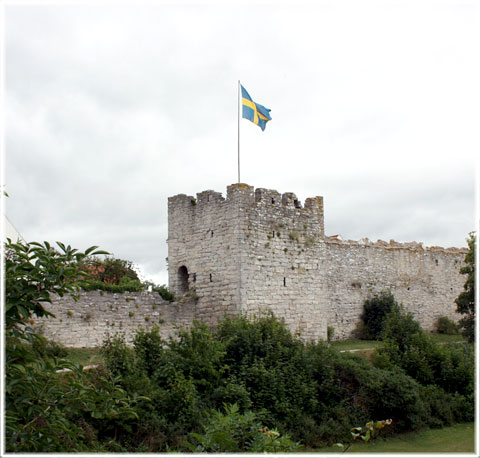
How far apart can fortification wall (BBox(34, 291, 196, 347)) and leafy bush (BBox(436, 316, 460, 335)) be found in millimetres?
17689

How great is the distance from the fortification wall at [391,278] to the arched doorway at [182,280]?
25.7 feet

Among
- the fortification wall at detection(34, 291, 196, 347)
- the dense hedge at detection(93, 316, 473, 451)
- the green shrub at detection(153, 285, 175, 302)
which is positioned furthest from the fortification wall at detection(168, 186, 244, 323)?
the dense hedge at detection(93, 316, 473, 451)

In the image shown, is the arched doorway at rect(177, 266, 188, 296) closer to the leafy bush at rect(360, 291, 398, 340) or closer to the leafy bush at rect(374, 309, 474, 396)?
the leafy bush at rect(374, 309, 474, 396)

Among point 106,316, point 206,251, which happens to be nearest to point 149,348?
point 106,316

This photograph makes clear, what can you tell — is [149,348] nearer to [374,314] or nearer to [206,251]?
[206,251]

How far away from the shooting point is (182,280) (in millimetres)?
20719

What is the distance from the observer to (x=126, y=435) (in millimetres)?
14258

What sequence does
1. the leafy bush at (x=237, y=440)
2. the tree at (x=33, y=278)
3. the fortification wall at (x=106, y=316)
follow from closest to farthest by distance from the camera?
the tree at (x=33, y=278) → the leafy bush at (x=237, y=440) → the fortification wall at (x=106, y=316)

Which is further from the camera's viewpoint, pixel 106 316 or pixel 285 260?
pixel 285 260

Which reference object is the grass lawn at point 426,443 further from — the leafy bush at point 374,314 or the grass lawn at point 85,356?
the leafy bush at point 374,314

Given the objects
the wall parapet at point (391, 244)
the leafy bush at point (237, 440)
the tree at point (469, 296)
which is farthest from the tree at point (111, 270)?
the leafy bush at point (237, 440)

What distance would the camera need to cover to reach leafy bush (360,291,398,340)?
28.2 metres

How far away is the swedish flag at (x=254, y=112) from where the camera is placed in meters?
20.6

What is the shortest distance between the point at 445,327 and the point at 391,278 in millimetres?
4488
